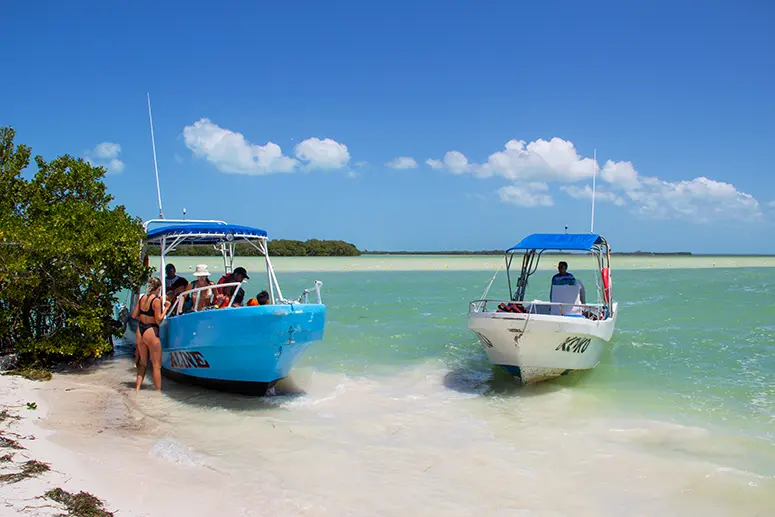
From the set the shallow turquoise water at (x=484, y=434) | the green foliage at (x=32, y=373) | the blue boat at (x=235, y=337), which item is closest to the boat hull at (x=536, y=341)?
the shallow turquoise water at (x=484, y=434)

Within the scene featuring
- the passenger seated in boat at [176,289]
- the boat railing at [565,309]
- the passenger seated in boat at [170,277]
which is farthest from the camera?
the passenger seated in boat at [170,277]

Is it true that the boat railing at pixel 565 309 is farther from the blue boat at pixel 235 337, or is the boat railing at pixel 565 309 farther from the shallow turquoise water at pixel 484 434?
the blue boat at pixel 235 337

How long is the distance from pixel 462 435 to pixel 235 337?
3.44 m

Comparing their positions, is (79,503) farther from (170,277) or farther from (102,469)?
(170,277)

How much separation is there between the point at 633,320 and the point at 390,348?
942cm

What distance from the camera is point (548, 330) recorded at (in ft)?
29.6

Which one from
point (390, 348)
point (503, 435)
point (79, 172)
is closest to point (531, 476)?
point (503, 435)

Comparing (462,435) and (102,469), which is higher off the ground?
(102,469)

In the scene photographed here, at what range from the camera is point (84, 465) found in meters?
5.36

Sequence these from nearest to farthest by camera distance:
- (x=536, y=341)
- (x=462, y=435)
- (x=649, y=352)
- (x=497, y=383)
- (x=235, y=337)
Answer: (x=462, y=435) < (x=235, y=337) < (x=536, y=341) < (x=497, y=383) < (x=649, y=352)

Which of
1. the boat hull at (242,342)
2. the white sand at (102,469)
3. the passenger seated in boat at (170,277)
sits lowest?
the white sand at (102,469)

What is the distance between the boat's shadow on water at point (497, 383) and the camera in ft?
32.1

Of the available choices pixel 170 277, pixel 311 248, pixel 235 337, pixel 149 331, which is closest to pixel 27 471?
pixel 235 337

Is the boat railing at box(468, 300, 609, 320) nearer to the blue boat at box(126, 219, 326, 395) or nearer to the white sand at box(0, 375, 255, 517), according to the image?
the blue boat at box(126, 219, 326, 395)
